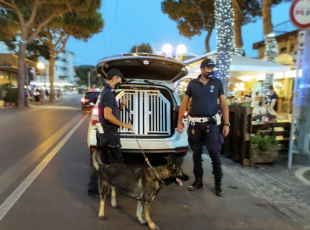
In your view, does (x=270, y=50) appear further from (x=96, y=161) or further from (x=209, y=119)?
(x=96, y=161)

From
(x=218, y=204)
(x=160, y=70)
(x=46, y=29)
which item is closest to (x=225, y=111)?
(x=218, y=204)

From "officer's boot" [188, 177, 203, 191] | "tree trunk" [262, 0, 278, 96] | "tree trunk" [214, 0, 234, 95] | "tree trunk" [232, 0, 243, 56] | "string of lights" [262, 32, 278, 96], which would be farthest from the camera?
"tree trunk" [232, 0, 243, 56]

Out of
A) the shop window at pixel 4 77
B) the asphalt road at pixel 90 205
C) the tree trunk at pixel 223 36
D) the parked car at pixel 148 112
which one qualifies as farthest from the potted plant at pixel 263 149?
the shop window at pixel 4 77

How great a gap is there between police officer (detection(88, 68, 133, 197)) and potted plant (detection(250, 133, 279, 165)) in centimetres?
297

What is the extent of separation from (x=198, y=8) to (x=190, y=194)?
59.9 feet

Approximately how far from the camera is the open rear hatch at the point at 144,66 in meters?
4.73

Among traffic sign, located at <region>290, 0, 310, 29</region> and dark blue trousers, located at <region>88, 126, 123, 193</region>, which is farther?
traffic sign, located at <region>290, 0, 310, 29</region>

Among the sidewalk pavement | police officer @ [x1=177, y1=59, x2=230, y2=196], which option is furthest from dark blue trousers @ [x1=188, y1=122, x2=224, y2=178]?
the sidewalk pavement

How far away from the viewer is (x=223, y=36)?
1019cm

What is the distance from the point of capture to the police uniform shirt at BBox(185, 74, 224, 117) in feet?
13.0

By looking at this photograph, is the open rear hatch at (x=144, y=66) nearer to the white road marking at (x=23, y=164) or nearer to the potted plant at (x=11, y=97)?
the white road marking at (x=23, y=164)

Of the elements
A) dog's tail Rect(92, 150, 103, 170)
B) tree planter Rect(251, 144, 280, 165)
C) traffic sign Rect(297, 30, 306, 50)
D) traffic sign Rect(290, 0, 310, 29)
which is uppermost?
traffic sign Rect(290, 0, 310, 29)

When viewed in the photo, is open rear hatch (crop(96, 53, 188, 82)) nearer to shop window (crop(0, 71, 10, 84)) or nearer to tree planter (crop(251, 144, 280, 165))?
tree planter (crop(251, 144, 280, 165))

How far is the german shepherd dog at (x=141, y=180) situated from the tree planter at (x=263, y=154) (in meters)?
2.79
